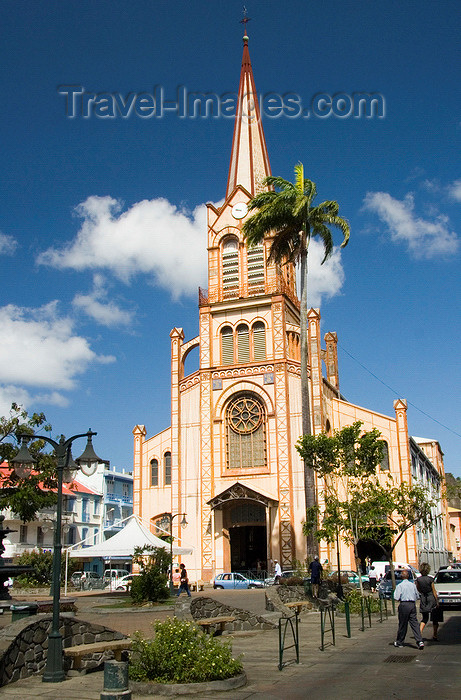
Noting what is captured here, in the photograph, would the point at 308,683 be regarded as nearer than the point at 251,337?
Yes

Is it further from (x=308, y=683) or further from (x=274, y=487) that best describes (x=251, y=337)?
(x=308, y=683)

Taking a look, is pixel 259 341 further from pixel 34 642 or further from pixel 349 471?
pixel 34 642

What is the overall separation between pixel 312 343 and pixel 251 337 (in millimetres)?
3793

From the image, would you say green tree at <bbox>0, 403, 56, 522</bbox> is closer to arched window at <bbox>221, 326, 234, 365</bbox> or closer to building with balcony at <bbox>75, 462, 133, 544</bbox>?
arched window at <bbox>221, 326, 234, 365</bbox>

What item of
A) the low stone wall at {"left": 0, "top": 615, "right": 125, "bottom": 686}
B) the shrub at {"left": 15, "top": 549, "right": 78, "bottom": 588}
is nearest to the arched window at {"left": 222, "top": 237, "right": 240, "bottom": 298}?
the shrub at {"left": 15, "top": 549, "right": 78, "bottom": 588}

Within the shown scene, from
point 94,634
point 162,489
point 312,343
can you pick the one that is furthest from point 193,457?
point 94,634

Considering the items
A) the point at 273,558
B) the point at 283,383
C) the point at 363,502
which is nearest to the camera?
the point at 363,502

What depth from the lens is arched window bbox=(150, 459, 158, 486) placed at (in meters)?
44.1

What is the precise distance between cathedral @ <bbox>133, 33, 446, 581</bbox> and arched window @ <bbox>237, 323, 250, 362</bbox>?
63 millimetres

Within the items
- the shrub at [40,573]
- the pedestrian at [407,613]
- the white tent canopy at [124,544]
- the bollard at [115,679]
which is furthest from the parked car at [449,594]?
the shrub at [40,573]

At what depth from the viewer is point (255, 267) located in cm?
4431

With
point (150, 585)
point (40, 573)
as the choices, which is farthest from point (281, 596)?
point (40, 573)

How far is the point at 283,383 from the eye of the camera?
135ft

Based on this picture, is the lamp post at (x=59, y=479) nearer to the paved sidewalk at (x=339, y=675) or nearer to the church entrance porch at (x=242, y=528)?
the paved sidewalk at (x=339, y=675)
